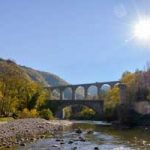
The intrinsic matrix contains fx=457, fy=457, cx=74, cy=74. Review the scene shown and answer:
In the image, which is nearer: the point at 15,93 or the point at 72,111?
the point at 15,93

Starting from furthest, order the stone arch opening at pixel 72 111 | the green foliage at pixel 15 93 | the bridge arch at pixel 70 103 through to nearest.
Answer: the stone arch opening at pixel 72 111 → the bridge arch at pixel 70 103 → the green foliage at pixel 15 93

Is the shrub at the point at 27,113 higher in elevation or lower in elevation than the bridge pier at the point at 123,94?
lower

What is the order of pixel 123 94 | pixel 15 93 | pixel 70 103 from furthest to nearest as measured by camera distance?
pixel 70 103 → pixel 15 93 → pixel 123 94

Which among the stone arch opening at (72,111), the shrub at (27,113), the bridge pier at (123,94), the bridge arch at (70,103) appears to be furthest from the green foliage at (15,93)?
the stone arch opening at (72,111)

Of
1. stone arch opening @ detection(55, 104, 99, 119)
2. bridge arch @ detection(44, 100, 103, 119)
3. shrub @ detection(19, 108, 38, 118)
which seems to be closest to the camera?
shrub @ detection(19, 108, 38, 118)

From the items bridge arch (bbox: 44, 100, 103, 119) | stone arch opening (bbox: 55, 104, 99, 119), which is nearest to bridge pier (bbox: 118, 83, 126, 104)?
bridge arch (bbox: 44, 100, 103, 119)

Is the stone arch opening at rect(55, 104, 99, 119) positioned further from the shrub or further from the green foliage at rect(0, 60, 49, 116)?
the shrub

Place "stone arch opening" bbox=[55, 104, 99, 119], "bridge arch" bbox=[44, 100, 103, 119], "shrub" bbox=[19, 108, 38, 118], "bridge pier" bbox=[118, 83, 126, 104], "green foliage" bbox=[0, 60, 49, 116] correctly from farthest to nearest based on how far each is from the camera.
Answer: "stone arch opening" bbox=[55, 104, 99, 119] → "bridge arch" bbox=[44, 100, 103, 119] → "shrub" bbox=[19, 108, 38, 118] → "bridge pier" bbox=[118, 83, 126, 104] → "green foliage" bbox=[0, 60, 49, 116]

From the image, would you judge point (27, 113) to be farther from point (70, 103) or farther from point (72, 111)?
point (72, 111)

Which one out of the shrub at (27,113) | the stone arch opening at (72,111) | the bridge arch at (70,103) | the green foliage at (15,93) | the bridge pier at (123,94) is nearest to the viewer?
the green foliage at (15,93)

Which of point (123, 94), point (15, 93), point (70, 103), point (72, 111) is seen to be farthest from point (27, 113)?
point (72, 111)

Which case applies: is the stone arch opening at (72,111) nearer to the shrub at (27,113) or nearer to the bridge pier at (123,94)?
the shrub at (27,113)

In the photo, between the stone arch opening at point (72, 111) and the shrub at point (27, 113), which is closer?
the shrub at point (27, 113)

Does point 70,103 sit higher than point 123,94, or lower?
higher
